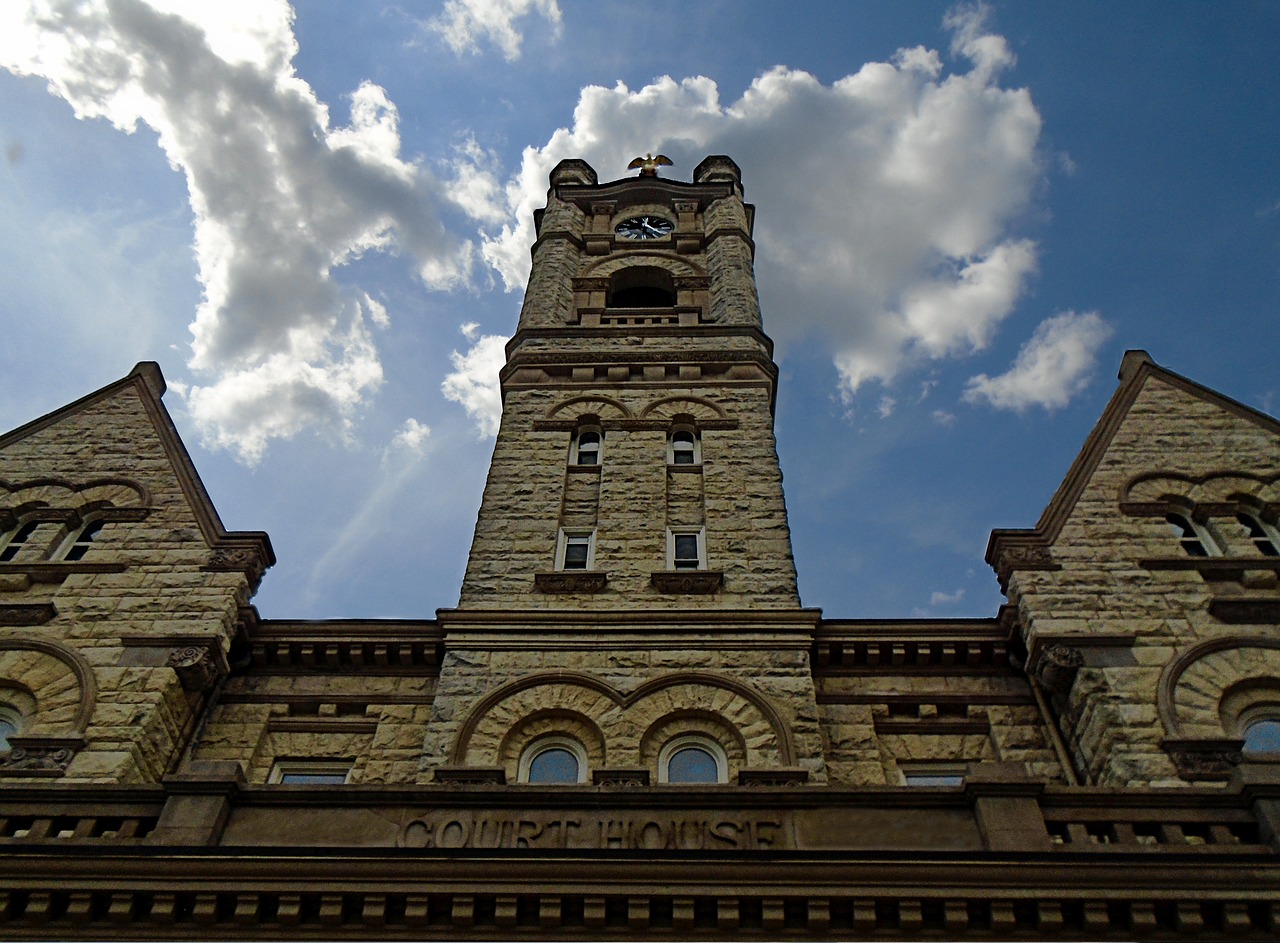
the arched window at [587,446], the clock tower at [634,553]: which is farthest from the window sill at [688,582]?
the arched window at [587,446]

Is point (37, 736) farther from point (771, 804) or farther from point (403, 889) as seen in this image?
point (771, 804)

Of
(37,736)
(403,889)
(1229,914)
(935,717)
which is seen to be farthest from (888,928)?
(37,736)

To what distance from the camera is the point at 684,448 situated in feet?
68.9

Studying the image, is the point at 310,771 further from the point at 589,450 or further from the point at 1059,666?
the point at 1059,666

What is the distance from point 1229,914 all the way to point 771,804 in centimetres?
402

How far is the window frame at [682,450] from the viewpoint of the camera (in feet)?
66.7

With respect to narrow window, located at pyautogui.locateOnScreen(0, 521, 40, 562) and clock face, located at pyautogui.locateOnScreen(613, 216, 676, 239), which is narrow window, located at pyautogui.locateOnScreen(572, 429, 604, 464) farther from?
clock face, located at pyautogui.locateOnScreen(613, 216, 676, 239)

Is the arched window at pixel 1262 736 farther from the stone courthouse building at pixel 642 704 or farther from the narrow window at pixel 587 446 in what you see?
the narrow window at pixel 587 446

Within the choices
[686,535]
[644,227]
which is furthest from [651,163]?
[686,535]

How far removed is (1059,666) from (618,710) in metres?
5.88

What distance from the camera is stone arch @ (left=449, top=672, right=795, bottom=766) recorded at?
14352 millimetres

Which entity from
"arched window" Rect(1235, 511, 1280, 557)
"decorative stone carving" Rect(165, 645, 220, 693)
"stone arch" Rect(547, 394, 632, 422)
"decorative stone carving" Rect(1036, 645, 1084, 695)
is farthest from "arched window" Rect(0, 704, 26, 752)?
"arched window" Rect(1235, 511, 1280, 557)

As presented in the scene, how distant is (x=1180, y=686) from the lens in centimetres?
1437

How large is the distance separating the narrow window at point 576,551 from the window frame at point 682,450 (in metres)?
2.49
